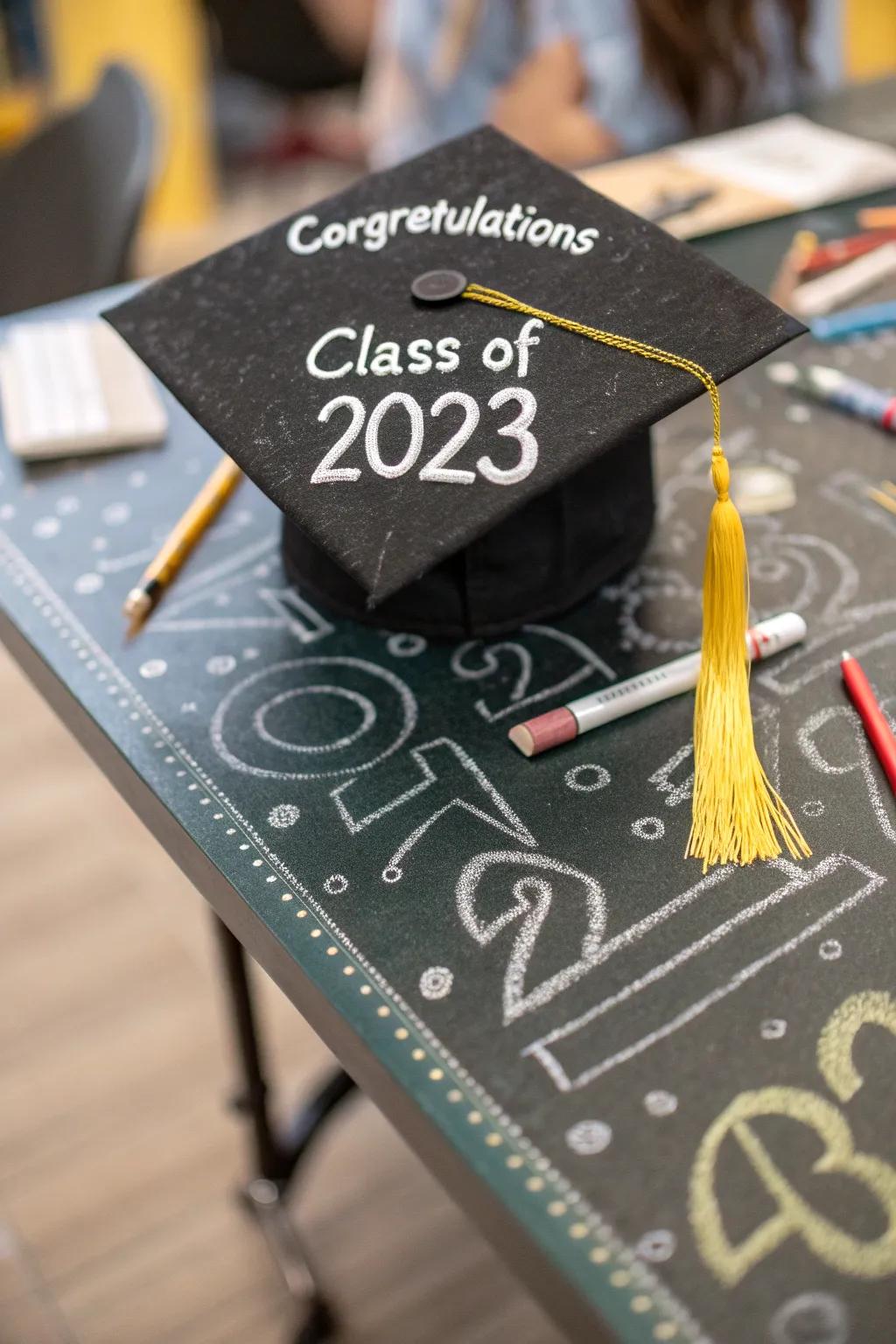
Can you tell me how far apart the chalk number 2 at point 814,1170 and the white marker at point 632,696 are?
0.68 feet

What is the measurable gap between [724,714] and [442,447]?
0.64 ft

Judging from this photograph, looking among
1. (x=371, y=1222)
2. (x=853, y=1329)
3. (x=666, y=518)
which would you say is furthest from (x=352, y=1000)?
(x=371, y=1222)

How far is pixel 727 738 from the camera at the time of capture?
0.70m

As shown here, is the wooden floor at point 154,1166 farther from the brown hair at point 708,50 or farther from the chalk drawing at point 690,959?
the brown hair at point 708,50

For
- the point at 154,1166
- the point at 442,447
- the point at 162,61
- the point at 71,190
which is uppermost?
the point at 442,447

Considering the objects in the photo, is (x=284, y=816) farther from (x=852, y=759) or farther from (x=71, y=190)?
(x=71, y=190)

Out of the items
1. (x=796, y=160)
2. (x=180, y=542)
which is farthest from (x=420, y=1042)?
(x=796, y=160)

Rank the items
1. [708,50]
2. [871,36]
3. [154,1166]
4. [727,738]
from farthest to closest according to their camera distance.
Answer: [871,36]
[708,50]
[154,1166]
[727,738]

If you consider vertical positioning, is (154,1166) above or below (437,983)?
below

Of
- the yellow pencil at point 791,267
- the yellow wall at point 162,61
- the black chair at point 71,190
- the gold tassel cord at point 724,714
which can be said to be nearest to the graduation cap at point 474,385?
the gold tassel cord at point 724,714

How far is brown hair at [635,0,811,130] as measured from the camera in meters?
1.54

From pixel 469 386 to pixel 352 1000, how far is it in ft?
→ 1.04

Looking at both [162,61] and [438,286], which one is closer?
[438,286]

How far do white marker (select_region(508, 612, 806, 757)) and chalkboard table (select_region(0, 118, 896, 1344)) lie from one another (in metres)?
0.01
